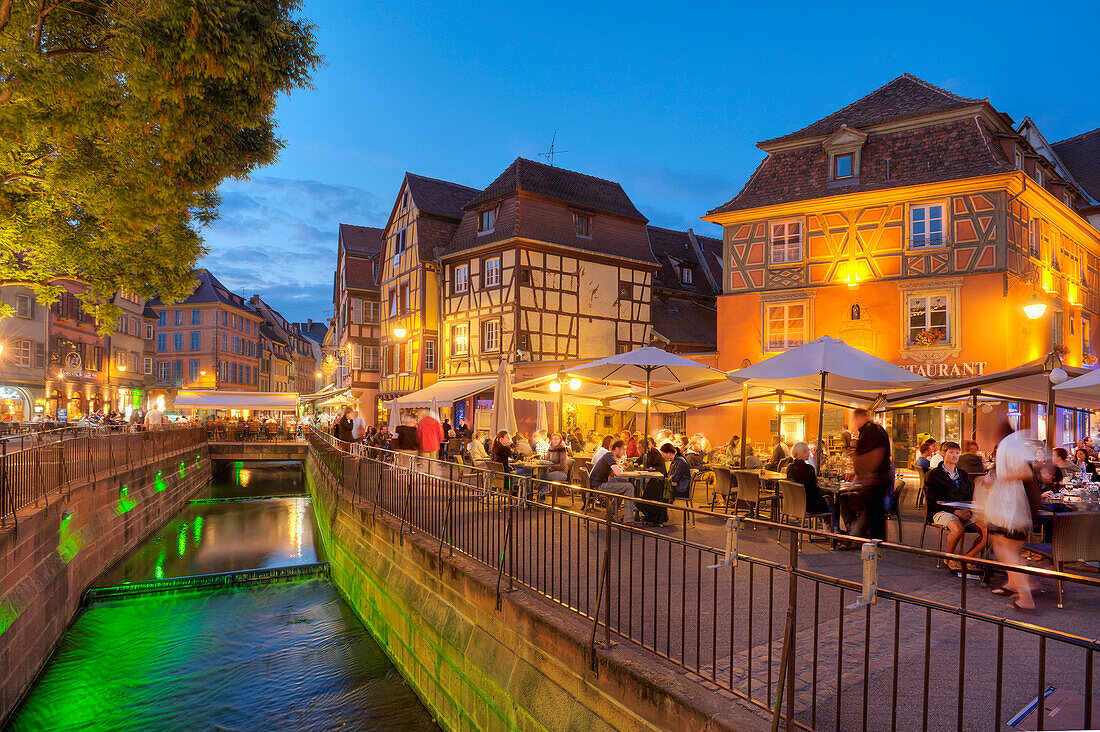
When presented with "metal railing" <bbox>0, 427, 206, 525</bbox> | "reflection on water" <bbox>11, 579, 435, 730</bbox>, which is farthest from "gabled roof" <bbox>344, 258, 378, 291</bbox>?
"reflection on water" <bbox>11, 579, 435, 730</bbox>

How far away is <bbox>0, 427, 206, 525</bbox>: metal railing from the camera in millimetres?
8883

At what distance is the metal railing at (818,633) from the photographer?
329cm

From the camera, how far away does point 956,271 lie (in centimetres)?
2105

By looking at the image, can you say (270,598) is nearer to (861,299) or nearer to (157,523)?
(157,523)

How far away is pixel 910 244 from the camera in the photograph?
21703 mm

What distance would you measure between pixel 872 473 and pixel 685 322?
26155 mm

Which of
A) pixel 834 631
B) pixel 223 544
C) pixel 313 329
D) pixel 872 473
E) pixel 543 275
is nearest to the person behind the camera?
pixel 834 631

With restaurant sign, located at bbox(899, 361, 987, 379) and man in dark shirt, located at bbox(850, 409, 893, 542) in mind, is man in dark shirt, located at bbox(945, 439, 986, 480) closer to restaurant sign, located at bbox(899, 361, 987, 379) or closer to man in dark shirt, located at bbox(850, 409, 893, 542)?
man in dark shirt, located at bbox(850, 409, 893, 542)

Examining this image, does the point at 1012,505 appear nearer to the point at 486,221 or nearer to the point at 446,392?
the point at 446,392

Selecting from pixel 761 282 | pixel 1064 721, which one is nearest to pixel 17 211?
pixel 1064 721

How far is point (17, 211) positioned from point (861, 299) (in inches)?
868

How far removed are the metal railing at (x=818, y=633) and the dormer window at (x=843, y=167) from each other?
58.4 ft

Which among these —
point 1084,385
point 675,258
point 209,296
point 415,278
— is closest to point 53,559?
point 1084,385

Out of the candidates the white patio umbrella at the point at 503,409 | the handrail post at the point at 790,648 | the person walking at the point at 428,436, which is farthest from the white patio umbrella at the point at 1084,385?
the person walking at the point at 428,436
